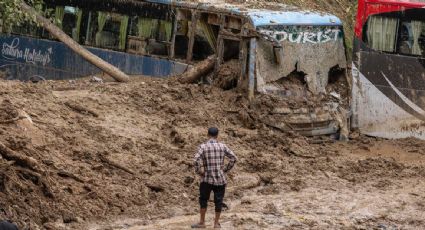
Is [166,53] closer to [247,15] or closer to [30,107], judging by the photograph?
[247,15]

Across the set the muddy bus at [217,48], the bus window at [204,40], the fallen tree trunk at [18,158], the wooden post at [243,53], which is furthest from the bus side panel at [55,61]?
the fallen tree trunk at [18,158]

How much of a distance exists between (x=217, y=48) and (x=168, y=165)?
458 cm

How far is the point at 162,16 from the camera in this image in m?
21.7

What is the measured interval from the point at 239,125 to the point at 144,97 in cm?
176

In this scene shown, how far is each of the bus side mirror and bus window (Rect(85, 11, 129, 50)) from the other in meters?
4.32

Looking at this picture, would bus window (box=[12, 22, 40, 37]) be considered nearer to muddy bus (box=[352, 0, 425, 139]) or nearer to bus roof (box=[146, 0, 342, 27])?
bus roof (box=[146, 0, 342, 27])

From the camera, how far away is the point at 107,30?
22766 millimetres

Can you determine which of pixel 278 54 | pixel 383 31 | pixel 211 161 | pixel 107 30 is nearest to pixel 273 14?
pixel 278 54

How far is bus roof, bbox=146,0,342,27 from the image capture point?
63.3ft

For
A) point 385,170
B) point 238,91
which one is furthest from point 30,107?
point 385,170

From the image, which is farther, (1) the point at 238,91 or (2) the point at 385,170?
(1) the point at 238,91

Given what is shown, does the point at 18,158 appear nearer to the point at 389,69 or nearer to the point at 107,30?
the point at 389,69

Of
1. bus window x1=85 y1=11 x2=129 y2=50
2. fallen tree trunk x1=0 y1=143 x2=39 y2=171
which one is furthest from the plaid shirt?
bus window x1=85 y1=11 x2=129 y2=50

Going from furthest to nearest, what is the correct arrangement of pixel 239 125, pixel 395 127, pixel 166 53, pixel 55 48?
1. pixel 55 48
2. pixel 166 53
3. pixel 395 127
4. pixel 239 125
